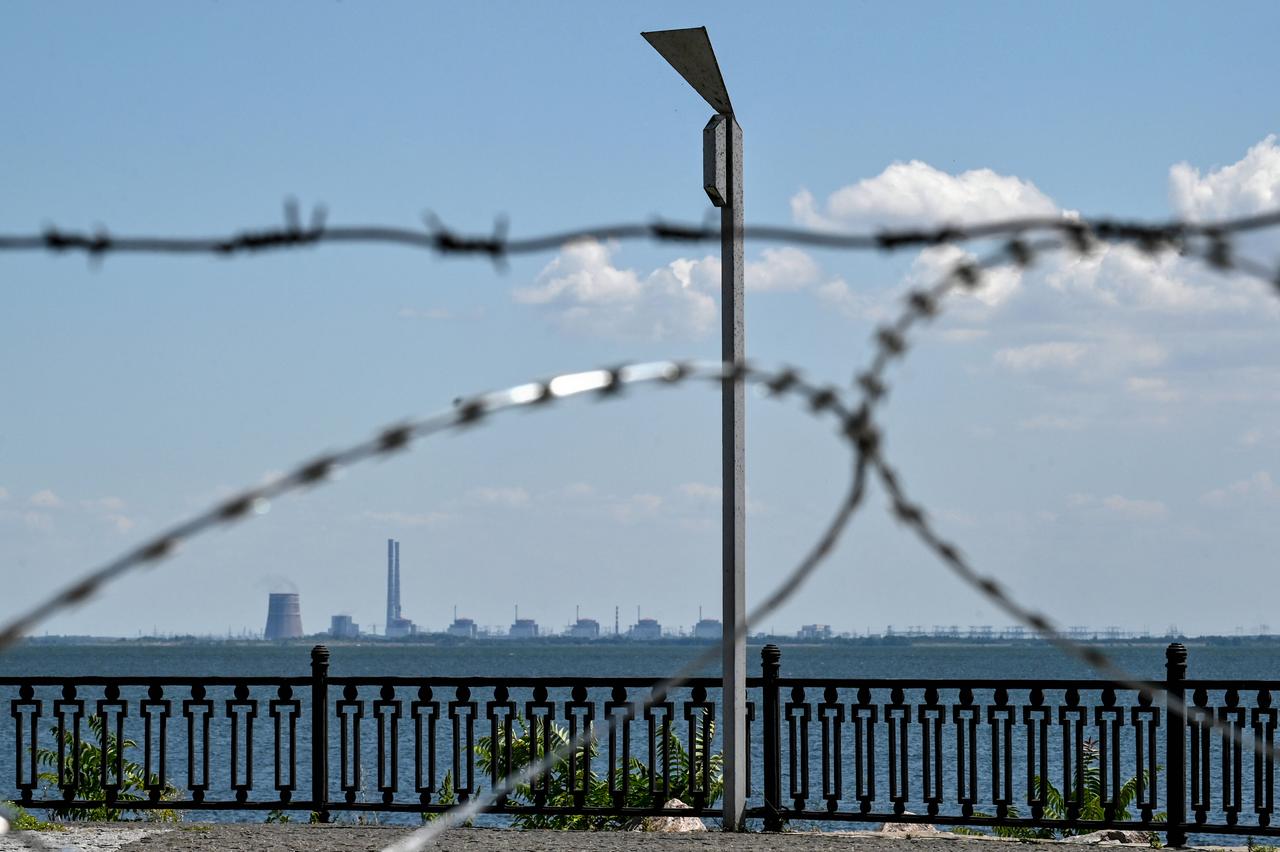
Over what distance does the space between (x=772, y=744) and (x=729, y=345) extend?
2901 mm

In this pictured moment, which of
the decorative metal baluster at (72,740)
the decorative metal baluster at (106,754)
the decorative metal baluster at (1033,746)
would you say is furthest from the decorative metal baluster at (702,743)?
the decorative metal baluster at (72,740)

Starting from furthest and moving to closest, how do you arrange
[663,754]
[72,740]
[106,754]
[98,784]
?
[98,784] → [106,754] → [72,740] → [663,754]

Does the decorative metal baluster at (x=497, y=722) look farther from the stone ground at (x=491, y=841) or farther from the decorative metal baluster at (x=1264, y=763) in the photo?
the decorative metal baluster at (x=1264, y=763)

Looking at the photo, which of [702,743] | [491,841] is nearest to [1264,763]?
[702,743]

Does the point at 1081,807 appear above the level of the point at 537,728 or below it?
below

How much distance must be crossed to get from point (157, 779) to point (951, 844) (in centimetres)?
597

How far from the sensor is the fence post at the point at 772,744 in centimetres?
1053

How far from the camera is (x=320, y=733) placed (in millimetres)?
11359

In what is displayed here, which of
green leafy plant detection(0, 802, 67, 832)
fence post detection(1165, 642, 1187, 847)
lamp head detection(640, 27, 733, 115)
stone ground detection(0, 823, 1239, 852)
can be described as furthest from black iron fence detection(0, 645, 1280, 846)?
lamp head detection(640, 27, 733, 115)

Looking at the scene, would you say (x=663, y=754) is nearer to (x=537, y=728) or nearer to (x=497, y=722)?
(x=537, y=728)

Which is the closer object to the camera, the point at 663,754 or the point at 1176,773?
the point at 1176,773

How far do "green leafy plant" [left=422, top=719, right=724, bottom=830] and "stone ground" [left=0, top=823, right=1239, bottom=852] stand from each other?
828mm

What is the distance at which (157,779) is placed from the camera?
38.5 feet

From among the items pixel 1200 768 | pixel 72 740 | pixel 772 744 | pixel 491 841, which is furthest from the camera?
pixel 72 740
